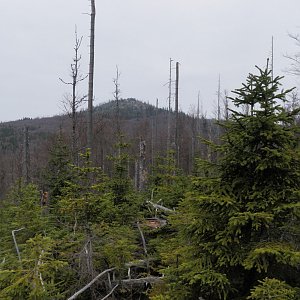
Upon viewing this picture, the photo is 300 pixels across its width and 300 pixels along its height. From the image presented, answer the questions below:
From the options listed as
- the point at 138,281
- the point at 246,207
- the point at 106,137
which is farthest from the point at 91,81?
the point at 106,137

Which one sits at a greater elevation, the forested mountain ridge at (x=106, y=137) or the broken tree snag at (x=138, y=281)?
the forested mountain ridge at (x=106, y=137)

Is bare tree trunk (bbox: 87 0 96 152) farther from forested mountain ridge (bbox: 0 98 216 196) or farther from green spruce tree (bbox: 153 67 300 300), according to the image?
green spruce tree (bbox: 153 67 300 300)

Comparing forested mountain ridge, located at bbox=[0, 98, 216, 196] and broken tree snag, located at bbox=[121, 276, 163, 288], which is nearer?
broken tree snag, located at bbox=[121, 276, 163, 288]

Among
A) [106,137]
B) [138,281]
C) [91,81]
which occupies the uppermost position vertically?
[91,81]

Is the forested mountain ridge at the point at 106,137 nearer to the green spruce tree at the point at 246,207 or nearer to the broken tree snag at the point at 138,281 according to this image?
the green spruce tree at the point at 246,207

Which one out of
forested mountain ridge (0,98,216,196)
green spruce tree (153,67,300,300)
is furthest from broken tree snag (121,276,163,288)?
forested mountain ridge (0,98,216,196)

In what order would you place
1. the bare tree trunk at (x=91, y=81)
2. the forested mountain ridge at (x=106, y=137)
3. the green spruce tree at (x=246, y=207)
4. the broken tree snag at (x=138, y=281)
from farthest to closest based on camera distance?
the forested mountain ridge at (x=106, y=137)
the bare tree trunk at (x=91, y=81)
the broken tree snag at (x=138, y=281)
the green spruce tree at (x=246, y=207)

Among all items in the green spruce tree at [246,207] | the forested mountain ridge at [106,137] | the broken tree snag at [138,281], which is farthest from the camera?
the forested mountain ridge at [106,137]

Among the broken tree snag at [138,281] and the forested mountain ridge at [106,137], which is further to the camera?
the forested mountain ridge at [106,137]

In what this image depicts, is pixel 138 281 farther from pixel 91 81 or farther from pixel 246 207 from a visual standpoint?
pixel 91 81

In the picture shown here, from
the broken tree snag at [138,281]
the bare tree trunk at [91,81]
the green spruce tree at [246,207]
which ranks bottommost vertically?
the broken tree snag at [138,281]

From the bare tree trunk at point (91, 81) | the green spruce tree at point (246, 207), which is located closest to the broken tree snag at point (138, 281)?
the green spruce tree at point (246, 207)

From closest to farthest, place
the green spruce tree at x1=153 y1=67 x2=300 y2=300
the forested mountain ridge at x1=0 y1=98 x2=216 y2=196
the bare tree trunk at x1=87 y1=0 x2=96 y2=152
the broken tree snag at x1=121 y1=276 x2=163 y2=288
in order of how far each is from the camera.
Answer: the green spruce tree at x1=153 y1=67 x2=300 y2=300
the broken tree snag at x1=121 y1=276 x2=163 y2=288
the bare tree trunk at x1=87 y1=0 x2=96 y2=152
the forested mountain ridge at x1=0 y1=98 x2=216 y2=196

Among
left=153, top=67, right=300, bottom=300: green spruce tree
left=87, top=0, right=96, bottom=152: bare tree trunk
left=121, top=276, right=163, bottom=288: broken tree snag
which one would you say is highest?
left=87, top=0, right=96, bottom=152: bare tree trunk
